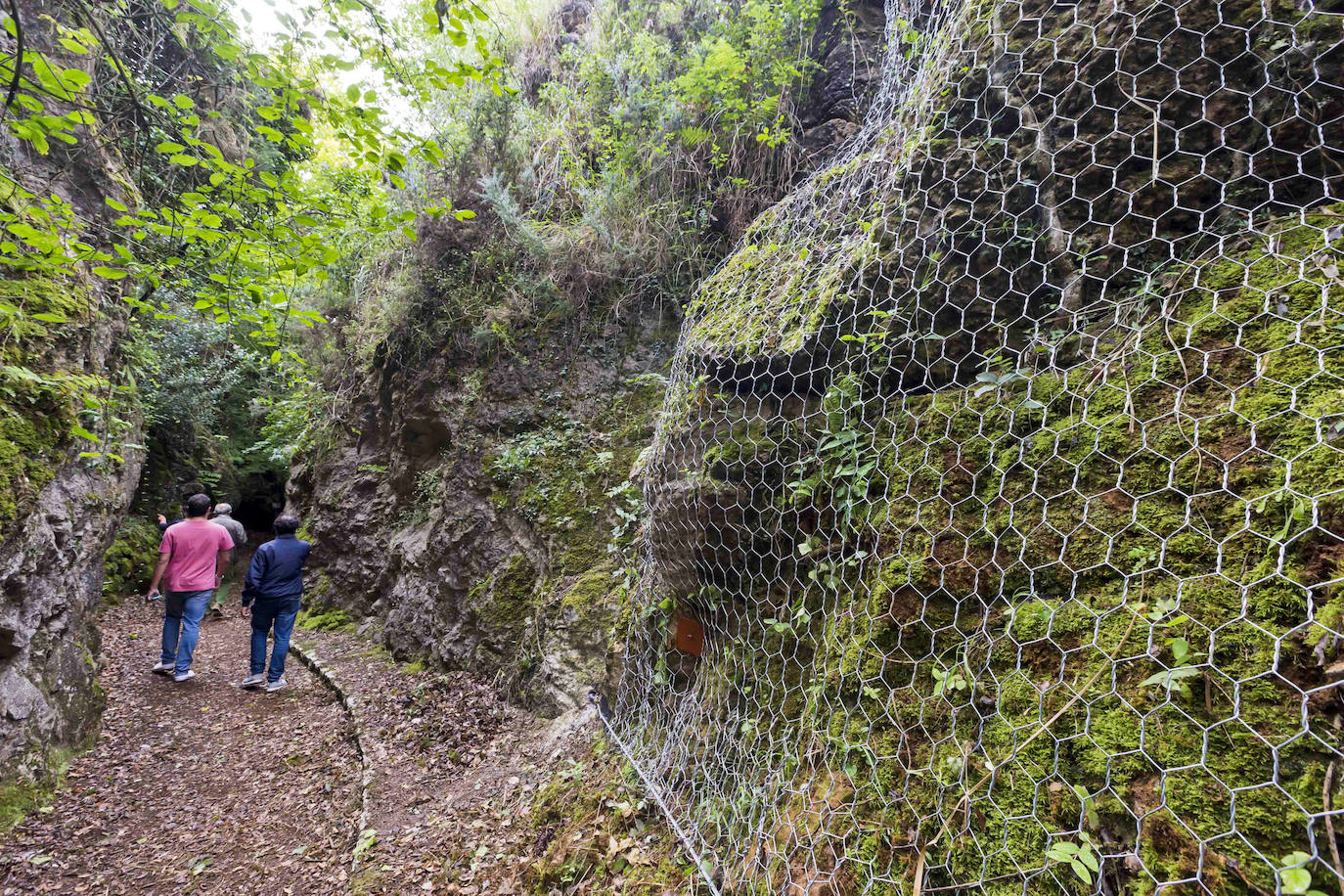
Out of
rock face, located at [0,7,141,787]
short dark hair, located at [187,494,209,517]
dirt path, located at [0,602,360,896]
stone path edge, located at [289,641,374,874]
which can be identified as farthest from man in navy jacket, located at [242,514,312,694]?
rock face, located at [0,7,141,787]

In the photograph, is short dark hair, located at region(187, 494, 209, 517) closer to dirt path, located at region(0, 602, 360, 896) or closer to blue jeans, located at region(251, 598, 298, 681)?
blue jeans, located at region(251, 598, 298, 681)

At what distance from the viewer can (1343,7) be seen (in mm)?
1301

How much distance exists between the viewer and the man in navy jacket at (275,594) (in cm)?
562

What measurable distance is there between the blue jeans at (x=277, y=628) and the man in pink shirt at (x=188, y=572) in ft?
1.64

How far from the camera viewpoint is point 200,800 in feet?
13.9

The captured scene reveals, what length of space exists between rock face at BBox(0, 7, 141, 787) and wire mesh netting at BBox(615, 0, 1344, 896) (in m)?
4.57

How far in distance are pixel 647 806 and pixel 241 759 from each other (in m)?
4.38

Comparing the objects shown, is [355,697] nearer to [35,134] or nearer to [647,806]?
[647,806]

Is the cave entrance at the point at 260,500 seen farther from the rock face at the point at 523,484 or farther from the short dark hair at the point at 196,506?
the short dark hair at the point at 196,506

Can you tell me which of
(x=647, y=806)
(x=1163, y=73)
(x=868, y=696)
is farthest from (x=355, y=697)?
(x=1163, y=73)

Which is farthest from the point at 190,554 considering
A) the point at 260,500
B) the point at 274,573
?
the point at 260,500

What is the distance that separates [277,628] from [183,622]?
941mm

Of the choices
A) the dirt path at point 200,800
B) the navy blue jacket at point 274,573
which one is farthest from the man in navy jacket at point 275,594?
the dirt path at point 200,800

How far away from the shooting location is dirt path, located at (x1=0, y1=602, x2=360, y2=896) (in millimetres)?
3408
